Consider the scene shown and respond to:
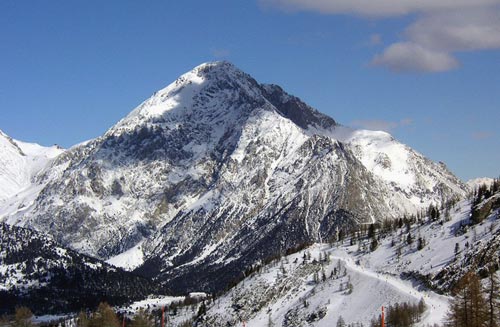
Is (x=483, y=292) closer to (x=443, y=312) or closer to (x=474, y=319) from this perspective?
(x=474, y=319)

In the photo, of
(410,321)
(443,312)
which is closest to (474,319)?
(410,321)

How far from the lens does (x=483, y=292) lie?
120250 mm

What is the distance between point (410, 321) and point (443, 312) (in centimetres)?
1556

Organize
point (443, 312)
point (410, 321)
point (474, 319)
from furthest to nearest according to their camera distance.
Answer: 1. point (443, 312)
2. point (410, 321)
3. point (474, 319)

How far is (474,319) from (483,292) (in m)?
4.33

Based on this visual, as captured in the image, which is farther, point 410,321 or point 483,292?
point 410,321

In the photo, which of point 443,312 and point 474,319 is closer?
point 474,319

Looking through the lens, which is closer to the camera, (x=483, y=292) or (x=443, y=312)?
(x=483, y=292)

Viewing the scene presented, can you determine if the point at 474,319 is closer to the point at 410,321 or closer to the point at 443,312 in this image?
the point at 410,321

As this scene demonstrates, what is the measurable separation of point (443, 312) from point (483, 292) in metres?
80.1

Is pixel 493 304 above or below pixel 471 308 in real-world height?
above

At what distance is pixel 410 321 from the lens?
18575 cm

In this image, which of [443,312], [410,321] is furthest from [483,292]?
[443,312]

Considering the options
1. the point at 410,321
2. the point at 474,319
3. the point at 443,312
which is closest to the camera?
the point at 474,319
